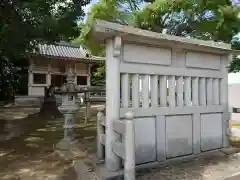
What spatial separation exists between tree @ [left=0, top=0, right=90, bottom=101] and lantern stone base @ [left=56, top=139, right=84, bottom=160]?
298 centimetres

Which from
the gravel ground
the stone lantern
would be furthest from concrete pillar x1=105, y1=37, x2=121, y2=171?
the stone lantern

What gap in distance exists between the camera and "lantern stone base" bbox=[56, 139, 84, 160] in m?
4.41

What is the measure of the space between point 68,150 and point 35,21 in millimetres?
3646

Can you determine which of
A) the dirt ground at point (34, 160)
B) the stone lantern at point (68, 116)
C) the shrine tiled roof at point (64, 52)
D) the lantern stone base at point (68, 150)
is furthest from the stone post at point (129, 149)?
the shrine tiled roof at point (64, 52)

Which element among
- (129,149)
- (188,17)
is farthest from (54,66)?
(129,149)

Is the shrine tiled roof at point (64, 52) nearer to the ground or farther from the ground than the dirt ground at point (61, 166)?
farther from the ground

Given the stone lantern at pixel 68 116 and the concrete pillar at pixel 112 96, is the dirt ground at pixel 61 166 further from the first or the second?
the concrete pillar at pixel 112 96

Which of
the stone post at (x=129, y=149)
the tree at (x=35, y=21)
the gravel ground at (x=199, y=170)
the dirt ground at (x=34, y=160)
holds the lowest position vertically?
the dirt ground at (x=34, y=160)

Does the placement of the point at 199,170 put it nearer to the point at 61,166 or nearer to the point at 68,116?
the point at 61,166

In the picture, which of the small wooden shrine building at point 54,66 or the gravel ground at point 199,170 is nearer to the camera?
the gravel ground at point 199,170

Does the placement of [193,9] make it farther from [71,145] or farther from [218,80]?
[71,145]

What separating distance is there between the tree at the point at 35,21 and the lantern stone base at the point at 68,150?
298 cm

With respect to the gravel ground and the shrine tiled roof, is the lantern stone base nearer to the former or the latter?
the gravel ground

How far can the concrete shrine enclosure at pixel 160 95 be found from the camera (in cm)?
297
